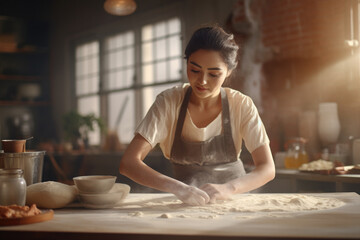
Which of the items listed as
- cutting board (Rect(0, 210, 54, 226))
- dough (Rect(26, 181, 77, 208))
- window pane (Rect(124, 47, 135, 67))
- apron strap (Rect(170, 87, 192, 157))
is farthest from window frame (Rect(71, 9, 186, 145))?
cutting board (Rect(0, 210, 54, 226))

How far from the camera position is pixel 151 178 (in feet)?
5.67

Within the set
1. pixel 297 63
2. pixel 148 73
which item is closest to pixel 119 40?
pixel 148 73

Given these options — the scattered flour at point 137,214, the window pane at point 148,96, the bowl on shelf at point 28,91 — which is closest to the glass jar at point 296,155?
the scattered flour at point 137,214

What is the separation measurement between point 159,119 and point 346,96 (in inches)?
94.6

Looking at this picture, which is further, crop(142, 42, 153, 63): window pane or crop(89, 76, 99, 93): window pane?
crop(89, 76, 99, 93): window pane

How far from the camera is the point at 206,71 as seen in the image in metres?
1.87

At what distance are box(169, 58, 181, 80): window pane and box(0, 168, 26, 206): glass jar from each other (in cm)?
392

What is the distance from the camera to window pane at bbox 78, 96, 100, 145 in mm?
6750

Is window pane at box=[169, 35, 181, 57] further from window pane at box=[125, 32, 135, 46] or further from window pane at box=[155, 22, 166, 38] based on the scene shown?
window pane at box=[125, 32, 135, 46]

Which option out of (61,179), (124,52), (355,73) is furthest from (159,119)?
(124,52)

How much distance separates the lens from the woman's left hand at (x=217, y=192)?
158cm

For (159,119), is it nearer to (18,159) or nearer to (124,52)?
(18,159)

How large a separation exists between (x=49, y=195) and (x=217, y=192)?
681 mm

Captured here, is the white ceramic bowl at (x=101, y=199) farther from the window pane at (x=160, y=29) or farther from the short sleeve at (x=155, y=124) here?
the window pane at (x=160, y=29)
